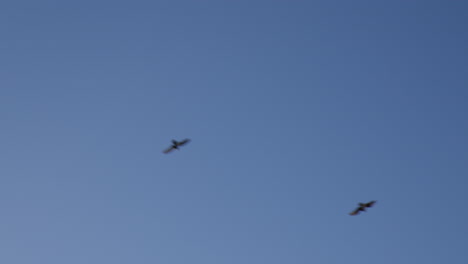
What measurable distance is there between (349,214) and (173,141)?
26.7m

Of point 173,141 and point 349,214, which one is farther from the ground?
point 173,141

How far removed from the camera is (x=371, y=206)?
7681 cm

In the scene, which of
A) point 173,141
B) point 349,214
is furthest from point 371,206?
point 173,141

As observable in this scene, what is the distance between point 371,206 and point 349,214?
Result: 3465mm

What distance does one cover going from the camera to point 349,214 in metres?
76.0

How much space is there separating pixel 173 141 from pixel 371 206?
29300mm

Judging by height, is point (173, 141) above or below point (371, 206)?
above

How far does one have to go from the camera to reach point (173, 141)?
79.6 metres

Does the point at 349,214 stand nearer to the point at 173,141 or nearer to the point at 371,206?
the point at 371,206
